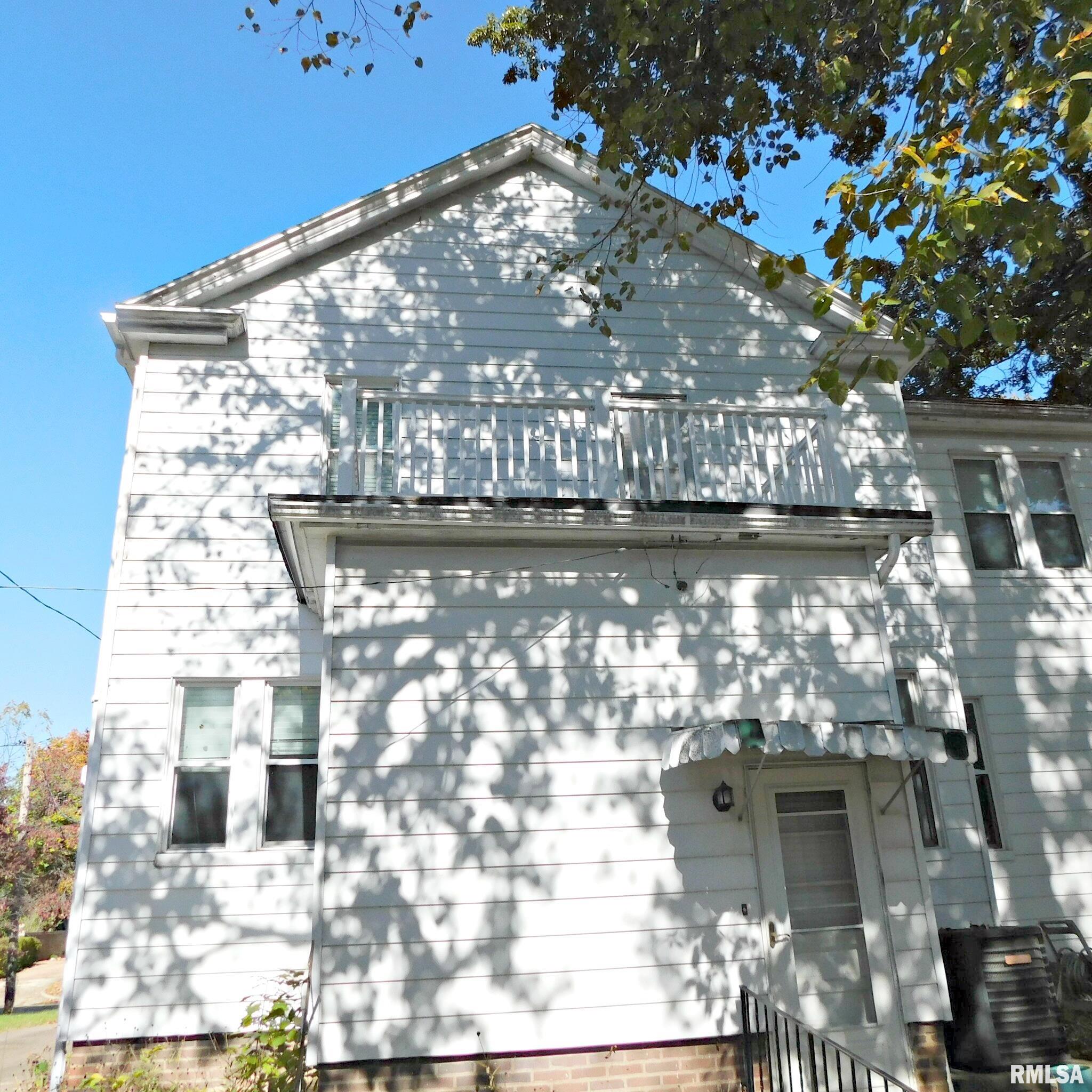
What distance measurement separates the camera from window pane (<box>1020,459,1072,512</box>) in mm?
11891

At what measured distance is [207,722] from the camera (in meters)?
8.91

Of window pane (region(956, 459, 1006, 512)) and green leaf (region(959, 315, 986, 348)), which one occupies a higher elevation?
window pane (region(956, 459, 1006, 512))

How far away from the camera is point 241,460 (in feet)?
31.5

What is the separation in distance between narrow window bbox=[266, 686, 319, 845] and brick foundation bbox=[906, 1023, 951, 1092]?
5366mm

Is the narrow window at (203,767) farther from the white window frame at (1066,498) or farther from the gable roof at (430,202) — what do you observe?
the white window frame at (1066,498)

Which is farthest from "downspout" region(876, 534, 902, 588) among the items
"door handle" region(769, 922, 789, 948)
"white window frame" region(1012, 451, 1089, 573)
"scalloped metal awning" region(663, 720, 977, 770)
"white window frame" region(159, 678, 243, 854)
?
"white window frame" region(159, 678, 243, 854)

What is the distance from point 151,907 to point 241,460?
438cm

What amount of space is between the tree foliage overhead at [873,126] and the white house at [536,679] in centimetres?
112

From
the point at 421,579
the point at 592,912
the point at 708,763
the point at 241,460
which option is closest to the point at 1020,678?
the point at 708,763

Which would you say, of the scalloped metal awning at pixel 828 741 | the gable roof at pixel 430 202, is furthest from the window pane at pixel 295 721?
the gable roof at pixel 430 202

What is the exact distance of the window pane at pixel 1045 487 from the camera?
11.9 meters

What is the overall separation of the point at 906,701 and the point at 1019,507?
3.52 m

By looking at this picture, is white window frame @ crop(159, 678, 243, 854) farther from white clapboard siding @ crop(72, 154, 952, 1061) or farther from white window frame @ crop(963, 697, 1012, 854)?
white window frame @ crop(963, 697, 1012, 854)

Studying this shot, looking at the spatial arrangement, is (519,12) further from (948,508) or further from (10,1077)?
(10,1077)
